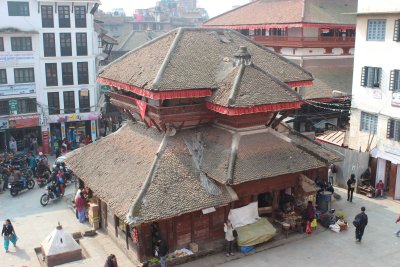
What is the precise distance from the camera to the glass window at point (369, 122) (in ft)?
84.8

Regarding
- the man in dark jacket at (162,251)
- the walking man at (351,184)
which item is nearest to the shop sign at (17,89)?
the man in dark jacket at (162,251)

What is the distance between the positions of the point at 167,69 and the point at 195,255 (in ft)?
26.0

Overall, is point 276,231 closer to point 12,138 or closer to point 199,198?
point 199,198

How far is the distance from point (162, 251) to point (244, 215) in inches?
165

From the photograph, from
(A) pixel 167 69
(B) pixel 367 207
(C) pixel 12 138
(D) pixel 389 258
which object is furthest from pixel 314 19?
(C) pixel 12 138

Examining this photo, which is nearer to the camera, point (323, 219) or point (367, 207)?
point (323, 219)

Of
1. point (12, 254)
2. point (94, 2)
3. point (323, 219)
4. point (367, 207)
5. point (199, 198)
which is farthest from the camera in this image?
point (94, 2)

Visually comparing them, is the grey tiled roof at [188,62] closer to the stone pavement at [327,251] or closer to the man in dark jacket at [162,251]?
the man in dark jacket at [162,251]

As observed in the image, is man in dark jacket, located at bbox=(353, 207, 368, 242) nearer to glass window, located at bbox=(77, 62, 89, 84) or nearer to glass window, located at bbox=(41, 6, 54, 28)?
glass window, located at bbox=(77, 62, 89, 84)

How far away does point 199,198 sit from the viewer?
18500 millimetres

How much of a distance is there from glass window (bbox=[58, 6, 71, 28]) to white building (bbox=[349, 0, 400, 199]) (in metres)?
22.9

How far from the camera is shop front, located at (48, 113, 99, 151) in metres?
38.1

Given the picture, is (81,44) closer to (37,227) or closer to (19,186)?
(19,186)

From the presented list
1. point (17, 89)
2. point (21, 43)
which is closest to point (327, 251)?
point (17, 89)
